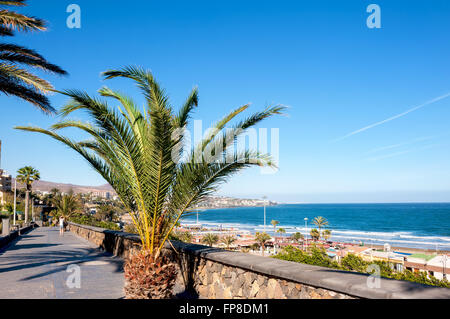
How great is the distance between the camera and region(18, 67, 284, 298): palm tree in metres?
4.70

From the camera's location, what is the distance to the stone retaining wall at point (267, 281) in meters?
2.71

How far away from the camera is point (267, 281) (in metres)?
4.10

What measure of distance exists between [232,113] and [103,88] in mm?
2272

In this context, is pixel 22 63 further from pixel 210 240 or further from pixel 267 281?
pixel 210 240

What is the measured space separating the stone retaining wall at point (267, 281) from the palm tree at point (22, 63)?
5280mm

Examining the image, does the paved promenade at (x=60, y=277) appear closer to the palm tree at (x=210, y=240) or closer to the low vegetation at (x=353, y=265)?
the low vegetation at (x=353, y=265)

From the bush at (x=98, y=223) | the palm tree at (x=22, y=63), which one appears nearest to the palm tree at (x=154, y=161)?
the palm tree at (x=22, y=63)

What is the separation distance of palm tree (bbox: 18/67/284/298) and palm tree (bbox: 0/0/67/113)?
314 cm

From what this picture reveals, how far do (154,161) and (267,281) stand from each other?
93.7 inches

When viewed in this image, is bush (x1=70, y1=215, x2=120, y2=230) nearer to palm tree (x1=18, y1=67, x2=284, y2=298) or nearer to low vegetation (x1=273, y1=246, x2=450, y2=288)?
low vegetation (x1=273, y1=246, x2=450, y2=288)

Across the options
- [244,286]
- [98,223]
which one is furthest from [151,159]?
[98,223]

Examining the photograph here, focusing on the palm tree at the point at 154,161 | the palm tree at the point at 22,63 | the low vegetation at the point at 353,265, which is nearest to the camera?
the palm tree at the point at 154,161
